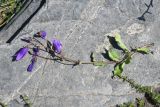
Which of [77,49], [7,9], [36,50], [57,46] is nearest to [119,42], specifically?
[77,49]

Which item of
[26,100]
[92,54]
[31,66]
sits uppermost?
[92,54]

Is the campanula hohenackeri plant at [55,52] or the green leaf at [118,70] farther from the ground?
the campanula hohenackeri plant at [55,52]

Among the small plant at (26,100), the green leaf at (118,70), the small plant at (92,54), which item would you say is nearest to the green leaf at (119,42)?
the small plant at (92,54)

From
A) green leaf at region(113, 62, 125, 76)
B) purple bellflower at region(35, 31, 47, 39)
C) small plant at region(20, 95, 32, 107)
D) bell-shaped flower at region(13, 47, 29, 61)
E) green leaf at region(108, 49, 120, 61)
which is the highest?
purple bellflower at region(35, 31, 47, 39)

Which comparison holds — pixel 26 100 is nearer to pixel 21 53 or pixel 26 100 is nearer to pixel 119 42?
pixel 21 53

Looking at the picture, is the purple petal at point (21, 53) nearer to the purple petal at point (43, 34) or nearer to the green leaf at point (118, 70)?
the purple petal at point (43, 34)

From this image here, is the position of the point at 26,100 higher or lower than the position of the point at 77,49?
lower

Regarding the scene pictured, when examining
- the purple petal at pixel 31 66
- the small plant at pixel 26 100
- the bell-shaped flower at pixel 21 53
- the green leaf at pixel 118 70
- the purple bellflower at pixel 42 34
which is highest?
the purple bellflower at pixel 42 34

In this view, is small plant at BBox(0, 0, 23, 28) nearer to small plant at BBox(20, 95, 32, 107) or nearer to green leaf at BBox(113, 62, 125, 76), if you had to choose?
small plant at BBox(20, 95, 32, 107)

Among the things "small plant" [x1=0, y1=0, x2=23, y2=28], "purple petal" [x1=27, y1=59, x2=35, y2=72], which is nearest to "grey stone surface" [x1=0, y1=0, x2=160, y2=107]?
"purple petal" [x1=27, y1=59, x2=35, y2=72]
